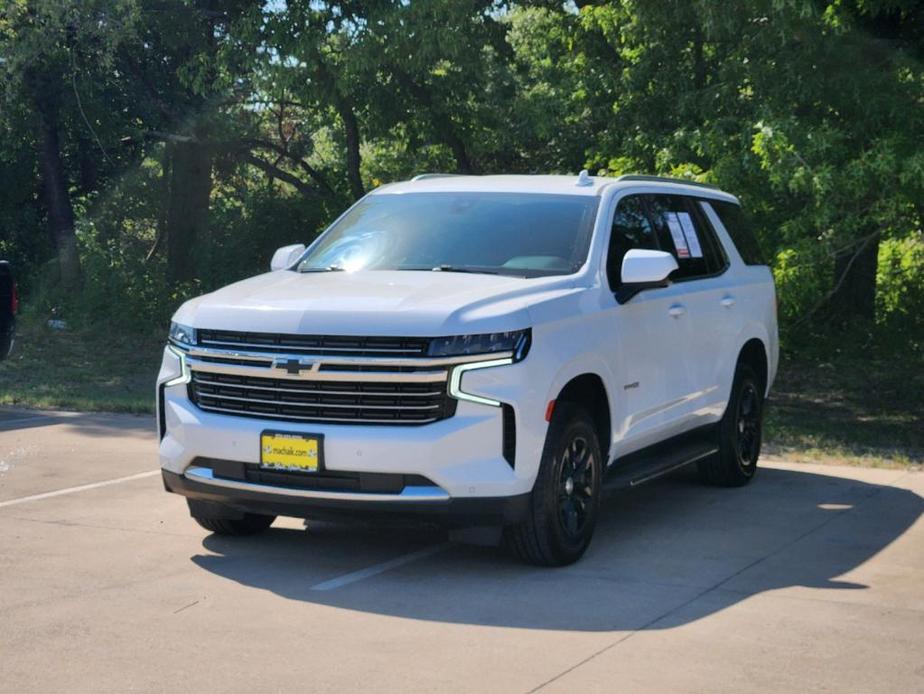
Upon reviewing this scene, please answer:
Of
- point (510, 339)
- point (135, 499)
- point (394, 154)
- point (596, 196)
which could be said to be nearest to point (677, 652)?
point (510, 339)

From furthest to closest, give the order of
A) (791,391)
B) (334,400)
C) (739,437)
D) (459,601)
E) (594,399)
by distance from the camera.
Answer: (791,391) < (739,437) < (594,399) < (334,400) < (459,601)

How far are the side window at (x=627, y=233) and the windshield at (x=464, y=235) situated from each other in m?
0.20

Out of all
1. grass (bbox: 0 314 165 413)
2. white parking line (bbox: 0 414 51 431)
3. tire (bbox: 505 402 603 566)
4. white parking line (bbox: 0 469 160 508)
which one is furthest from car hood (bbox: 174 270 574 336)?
grass (bbox: 0 314 165 413)

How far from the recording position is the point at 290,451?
272 inches

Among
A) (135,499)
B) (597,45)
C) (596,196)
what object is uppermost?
(597,45)

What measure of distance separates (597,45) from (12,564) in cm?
1196

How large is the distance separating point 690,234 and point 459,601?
3.58 meters

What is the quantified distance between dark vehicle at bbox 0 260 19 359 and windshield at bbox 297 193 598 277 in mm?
3239

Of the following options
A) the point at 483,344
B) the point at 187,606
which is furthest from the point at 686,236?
the point at 187,606

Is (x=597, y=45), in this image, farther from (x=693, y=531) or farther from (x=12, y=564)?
(x=12, y=564)

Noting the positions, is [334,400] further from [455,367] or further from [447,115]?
[447,115]

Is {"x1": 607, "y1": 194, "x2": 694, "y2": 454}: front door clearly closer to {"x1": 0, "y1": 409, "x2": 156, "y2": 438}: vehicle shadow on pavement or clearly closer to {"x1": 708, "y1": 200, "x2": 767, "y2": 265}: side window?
{"x1": 708, "y1": 200, "x2": 767, "y2": 265}: side window

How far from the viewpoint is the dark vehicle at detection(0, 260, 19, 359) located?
35.2 feet

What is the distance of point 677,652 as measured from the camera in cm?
580
